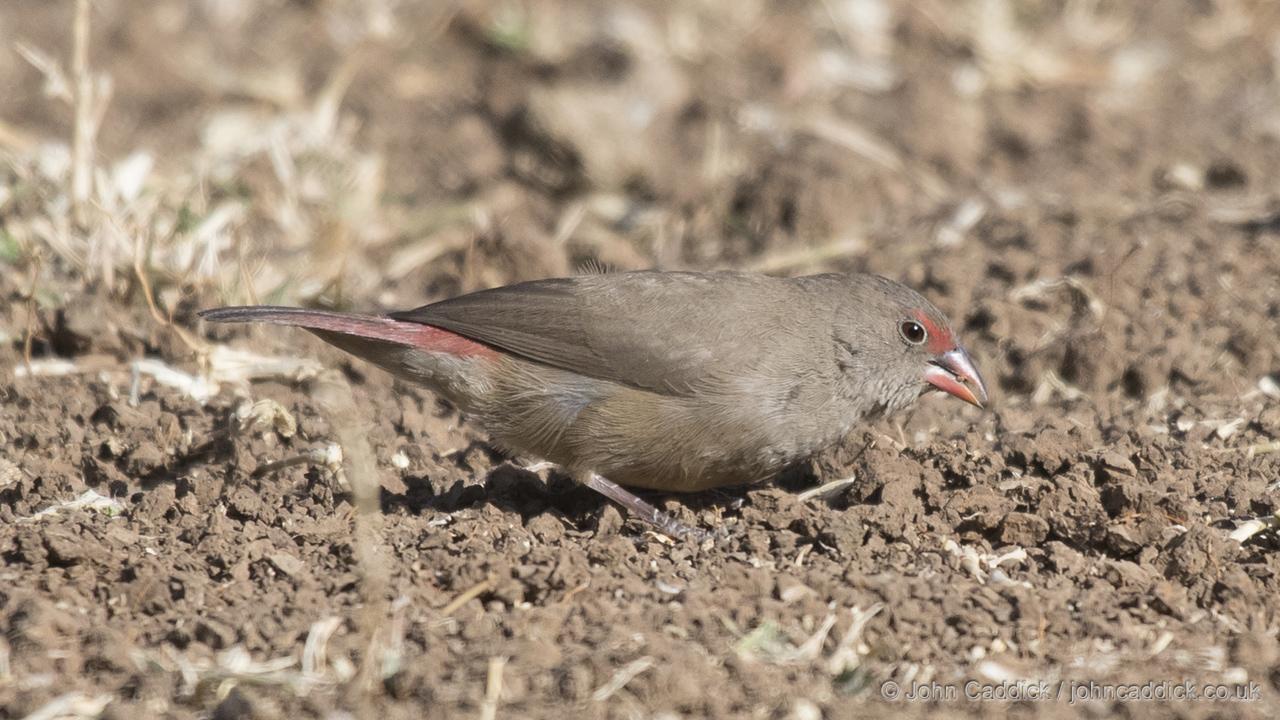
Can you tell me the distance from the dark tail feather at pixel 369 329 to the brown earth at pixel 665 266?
1.18 ft

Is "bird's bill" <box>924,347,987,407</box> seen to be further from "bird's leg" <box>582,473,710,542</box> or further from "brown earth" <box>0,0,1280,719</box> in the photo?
"bird's leg" <box>582,473,710,542</box>

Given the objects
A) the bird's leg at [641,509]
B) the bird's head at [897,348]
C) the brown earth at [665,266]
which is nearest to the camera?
the brown earth at [665,266]

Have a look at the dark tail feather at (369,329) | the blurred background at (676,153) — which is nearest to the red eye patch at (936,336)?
the blurred background at (676,153)

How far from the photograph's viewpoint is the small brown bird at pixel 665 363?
473 centimetres

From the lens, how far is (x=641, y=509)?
4.75 m

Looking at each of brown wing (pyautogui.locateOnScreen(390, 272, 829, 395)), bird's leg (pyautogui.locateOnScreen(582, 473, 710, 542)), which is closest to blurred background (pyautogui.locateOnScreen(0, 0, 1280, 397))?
brown wing (pyautogui.locateOnScreen(390, 272, 829, 395))

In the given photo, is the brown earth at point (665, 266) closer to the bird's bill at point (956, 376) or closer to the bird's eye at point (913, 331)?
the bird's bill at point (956, 376)

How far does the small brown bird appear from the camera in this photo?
4734 millimetres

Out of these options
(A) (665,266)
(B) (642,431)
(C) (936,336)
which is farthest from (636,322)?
(A) (665,266)

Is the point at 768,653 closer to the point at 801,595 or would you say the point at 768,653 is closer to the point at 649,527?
the point at 801,595

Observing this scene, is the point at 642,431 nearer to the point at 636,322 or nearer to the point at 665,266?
the point at 636,322

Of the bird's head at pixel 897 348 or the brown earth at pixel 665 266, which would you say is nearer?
the brown earth at pixel 665 266

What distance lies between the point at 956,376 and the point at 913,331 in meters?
0.23

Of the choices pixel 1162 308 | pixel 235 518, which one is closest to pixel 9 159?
pixel 235 518
